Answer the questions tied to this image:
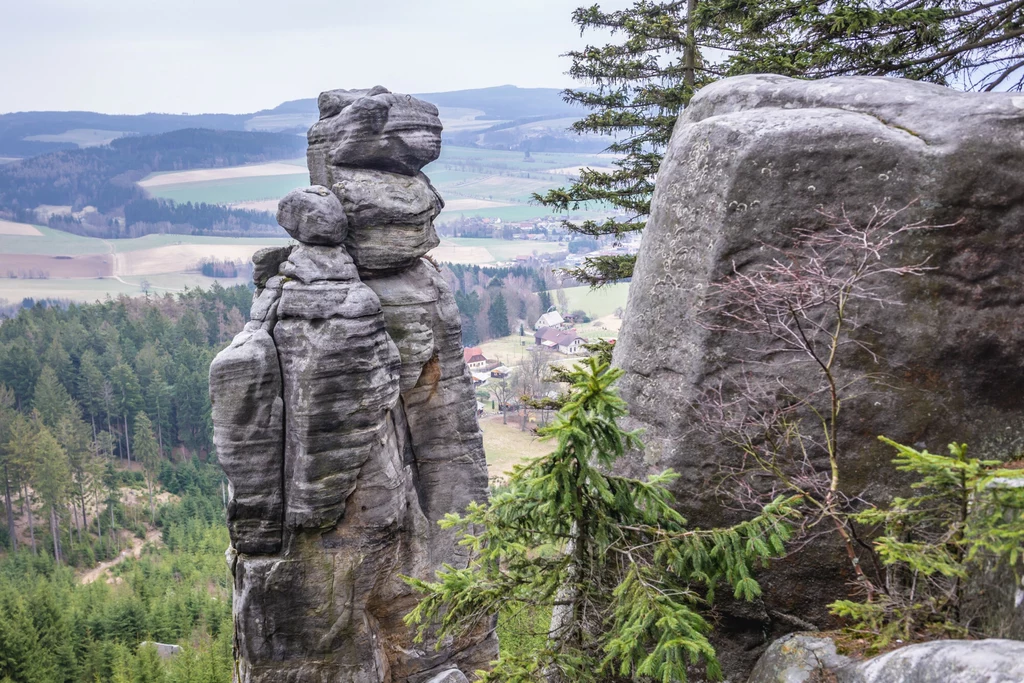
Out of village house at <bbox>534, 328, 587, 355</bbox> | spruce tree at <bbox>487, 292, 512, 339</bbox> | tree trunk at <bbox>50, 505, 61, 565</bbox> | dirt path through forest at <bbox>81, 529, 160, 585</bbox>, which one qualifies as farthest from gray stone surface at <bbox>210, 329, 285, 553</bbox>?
spruce tree at <bbox>487, 292, 512, 339</bbox>

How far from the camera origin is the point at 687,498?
27.0 ft

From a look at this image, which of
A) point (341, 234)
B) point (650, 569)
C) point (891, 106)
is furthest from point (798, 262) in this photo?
point (341, 234)

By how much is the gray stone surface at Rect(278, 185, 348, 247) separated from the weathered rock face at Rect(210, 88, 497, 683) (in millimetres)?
27

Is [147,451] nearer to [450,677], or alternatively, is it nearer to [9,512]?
[9,512]

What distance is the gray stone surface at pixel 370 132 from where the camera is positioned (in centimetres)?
1540

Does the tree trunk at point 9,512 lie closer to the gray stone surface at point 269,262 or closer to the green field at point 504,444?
the green field at point 504,444

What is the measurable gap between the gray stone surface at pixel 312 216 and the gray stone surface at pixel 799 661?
10.8 m

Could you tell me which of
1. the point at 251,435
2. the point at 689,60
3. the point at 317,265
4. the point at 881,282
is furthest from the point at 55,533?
the point at 881,282

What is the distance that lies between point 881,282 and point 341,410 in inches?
378

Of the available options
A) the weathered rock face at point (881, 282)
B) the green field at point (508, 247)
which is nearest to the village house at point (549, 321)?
the green field at point (508, 247)

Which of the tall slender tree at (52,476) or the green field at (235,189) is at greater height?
the green field at (235,189)

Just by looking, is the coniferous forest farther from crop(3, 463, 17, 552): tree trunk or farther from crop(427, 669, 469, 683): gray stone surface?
crop(427, 669, 469, 683): gray stone surface

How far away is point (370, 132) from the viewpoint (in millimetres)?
15516

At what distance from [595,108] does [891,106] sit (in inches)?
490
